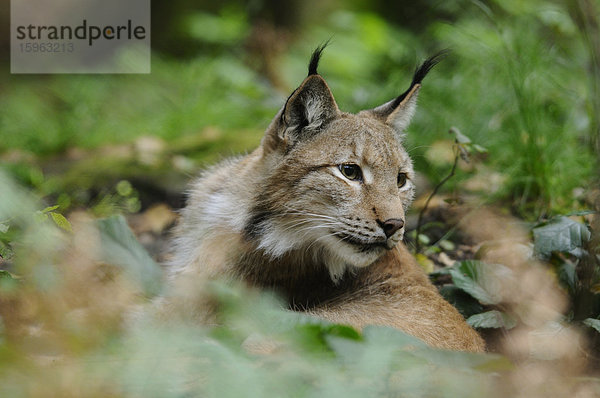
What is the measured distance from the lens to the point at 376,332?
1.88m

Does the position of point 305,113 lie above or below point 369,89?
below

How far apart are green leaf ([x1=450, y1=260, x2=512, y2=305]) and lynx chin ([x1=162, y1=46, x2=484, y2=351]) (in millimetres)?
271

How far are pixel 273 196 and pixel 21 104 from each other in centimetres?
576

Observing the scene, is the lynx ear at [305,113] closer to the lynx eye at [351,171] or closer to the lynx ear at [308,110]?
the lynx ear at [308,110]

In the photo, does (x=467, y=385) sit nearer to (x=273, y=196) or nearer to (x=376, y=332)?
(x=376, y=332)

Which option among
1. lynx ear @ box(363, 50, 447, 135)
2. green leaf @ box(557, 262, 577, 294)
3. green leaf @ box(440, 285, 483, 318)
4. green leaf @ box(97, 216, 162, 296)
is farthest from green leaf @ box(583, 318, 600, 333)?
green leaf @ box(97, 216, 162, 296)

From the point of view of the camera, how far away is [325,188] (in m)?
3.34

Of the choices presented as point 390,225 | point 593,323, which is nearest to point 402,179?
point 390,225

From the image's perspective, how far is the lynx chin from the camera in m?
3.25

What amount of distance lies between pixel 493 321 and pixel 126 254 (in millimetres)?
2063

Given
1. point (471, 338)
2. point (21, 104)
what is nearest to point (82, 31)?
point (21, 104)

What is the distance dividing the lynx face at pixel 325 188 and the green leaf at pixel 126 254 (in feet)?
2.28

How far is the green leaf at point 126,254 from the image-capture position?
2.57m

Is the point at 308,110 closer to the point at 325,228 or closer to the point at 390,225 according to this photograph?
the point at 325,228
